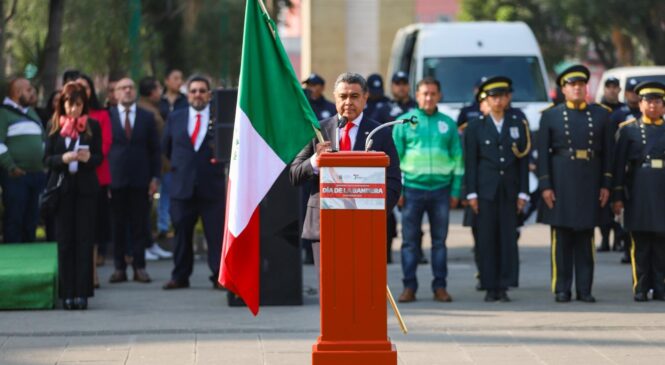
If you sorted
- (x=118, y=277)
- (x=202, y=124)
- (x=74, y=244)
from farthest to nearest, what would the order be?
(x=118, y=277)
(x=202, y=124)
(x=74, y=244)

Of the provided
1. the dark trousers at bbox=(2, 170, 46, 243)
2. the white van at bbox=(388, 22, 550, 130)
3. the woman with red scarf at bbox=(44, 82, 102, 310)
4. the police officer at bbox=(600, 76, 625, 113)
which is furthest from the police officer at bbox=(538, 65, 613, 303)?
the white van at bbox=(388, 22, 550, 130)

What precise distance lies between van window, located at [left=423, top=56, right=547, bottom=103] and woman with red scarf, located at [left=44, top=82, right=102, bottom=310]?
1275 cm

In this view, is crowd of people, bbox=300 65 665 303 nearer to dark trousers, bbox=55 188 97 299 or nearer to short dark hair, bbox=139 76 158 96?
dark trousers, bbox=55 188 97 299

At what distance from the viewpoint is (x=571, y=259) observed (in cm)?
1391

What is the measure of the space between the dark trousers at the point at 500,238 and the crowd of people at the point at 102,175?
2524 millimetres

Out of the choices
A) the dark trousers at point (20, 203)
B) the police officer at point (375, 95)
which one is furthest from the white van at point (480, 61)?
the dark trousers at point (20, 203)

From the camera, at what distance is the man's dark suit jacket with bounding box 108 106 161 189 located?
15.6 m

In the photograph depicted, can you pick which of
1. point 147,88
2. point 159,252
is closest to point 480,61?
point 159,252

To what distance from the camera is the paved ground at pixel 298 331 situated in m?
10.6

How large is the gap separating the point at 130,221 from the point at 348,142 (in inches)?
250

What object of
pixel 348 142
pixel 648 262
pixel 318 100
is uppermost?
pixel 318 100

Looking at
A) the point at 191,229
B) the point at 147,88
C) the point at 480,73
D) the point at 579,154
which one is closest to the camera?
the point at 579,154

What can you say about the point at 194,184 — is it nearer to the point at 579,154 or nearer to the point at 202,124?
the point at 202,124

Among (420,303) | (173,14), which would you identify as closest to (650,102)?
(420,303)
